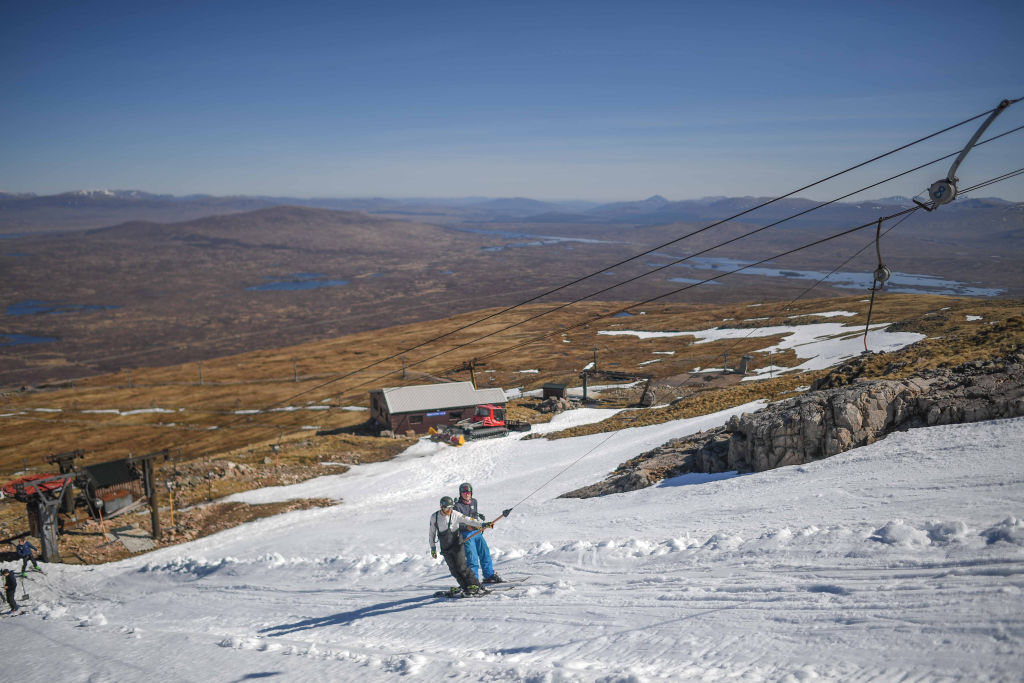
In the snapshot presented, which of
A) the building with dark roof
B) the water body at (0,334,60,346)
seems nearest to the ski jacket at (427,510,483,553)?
the building with dark roof

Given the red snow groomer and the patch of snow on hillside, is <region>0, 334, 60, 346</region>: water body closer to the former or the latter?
the patch of snow on hillside

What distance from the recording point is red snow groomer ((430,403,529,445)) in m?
41.6

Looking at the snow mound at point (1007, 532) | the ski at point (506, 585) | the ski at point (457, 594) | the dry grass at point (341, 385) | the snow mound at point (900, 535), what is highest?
the snow mound at point (1007, 532)

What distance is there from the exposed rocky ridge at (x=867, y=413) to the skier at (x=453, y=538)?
7.74 m

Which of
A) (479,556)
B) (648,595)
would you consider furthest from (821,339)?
(648,595)

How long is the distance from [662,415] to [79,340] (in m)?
197

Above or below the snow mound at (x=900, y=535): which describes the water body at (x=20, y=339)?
below

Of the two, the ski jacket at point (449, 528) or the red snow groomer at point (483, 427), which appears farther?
the red snow groomer at point (483, 427)

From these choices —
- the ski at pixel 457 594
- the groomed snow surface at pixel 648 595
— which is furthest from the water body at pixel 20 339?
the ski at pixel 457 594

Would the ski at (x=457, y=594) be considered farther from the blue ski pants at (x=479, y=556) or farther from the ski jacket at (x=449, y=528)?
the ski jacket at (x=449, y=528)

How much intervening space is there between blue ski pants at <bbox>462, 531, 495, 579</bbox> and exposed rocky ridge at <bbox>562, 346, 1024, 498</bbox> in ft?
23.8

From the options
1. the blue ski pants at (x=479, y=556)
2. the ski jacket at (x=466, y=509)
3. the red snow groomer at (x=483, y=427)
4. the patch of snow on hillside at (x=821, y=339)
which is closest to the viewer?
the blue ski pants at (x=479, y=556)

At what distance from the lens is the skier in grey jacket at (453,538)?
36.6ft

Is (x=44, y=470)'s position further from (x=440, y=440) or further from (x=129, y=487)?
(x=440, y=440)
